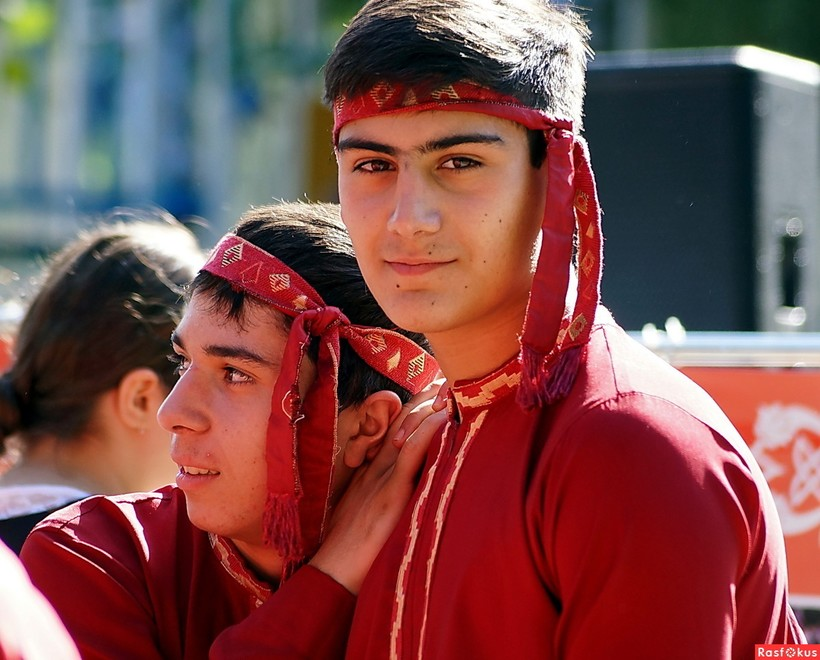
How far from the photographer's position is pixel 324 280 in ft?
7.73

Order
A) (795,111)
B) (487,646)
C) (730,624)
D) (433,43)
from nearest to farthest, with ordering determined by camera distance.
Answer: (730,624) < (487,646) < (433,43) < (795,111)

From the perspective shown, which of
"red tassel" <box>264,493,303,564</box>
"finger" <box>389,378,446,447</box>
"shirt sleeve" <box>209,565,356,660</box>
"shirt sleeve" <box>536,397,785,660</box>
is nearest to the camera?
"shirt sleeve" <box>536,397,785,660</box>

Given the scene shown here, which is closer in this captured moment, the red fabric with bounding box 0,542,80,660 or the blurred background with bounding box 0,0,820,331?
the red fabric with bounding box 0,542,80,660

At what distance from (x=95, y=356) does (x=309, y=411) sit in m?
0.95

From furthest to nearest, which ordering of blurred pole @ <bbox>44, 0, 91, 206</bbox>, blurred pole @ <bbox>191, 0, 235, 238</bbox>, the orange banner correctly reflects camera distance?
1. blurred pole @ <bbox>191, 0, 235, 238</bbox>
2. blurred pole @ <bbox>44, 0, 91, 206</bbox>
3. the orange banner

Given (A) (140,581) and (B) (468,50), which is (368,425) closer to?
(A) (140,581)

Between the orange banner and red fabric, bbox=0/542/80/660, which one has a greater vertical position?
red fabric, bbox=0/542/80/660

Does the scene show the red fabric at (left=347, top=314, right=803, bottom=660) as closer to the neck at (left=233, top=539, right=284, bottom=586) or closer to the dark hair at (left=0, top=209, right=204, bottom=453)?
the neck at (left=233, top=539, right=284, bottom=586)

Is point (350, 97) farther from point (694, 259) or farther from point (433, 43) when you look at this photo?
point (694, 259)

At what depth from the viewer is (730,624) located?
1.49 m

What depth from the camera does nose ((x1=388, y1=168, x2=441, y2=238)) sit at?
5.82 ft

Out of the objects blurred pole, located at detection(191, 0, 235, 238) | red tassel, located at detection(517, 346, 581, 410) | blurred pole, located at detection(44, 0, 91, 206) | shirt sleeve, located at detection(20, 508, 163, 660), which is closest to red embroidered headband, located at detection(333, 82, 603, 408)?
red tassel, located at detection(517, 346, 581, 410)

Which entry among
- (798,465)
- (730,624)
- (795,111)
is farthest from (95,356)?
(795,111)

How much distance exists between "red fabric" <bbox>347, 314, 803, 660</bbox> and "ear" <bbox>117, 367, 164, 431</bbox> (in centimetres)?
134
